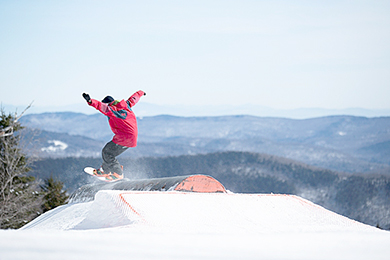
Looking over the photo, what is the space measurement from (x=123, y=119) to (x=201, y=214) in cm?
356

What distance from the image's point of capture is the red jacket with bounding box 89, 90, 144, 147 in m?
10.6

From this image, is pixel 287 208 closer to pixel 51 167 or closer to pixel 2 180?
pixel 2 180

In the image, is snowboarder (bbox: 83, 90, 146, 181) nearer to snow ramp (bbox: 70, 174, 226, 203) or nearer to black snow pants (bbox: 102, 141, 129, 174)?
black snow pants (bbox: 102, 141, 129, 174)

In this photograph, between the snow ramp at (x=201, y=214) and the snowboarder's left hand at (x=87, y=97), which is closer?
the snow ramp at (x=201, y=214)

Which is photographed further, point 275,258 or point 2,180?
point 2,180

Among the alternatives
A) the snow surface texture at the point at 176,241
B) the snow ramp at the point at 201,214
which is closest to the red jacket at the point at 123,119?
the snow ramp at the point at 201,214

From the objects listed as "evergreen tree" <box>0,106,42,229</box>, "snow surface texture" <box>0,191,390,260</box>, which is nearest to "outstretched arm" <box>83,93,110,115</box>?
"snow surface texture" <box>0,191,390,260</box>

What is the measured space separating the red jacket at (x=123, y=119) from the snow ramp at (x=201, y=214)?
1965 millimetres

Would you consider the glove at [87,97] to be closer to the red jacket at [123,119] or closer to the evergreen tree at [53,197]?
the red jacket at [123,119]

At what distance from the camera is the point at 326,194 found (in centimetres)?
16250

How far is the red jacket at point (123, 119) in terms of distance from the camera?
34.8 feet

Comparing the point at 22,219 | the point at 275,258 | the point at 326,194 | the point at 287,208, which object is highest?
the point at 275,258

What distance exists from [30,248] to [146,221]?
2837 mm

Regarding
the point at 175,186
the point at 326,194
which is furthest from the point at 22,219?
the point at 326,194
